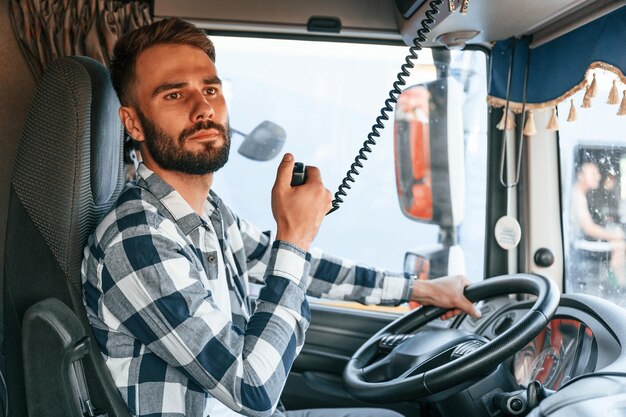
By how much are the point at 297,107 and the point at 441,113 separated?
20.3 inches

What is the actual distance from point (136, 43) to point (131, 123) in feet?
0.68

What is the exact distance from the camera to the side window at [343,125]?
2.41 metres

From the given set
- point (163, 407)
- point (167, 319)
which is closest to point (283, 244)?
point (167, 319)

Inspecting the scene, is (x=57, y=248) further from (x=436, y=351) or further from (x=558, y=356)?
(x=558, y=356)

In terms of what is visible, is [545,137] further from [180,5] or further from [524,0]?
[180,5]

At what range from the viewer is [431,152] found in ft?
8.14

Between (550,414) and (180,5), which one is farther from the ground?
(180,5)

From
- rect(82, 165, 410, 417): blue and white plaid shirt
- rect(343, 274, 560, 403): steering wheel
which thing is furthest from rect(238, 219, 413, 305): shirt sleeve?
rect(82, 165, 410, 417): blue and white plaid shirt

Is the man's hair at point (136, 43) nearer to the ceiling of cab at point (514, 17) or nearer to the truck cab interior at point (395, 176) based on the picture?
the truck cab interior at point (395, 176)

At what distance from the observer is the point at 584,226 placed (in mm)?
2227

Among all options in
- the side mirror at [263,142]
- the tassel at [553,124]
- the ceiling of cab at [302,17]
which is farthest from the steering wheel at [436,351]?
the side mirror at [263,142]

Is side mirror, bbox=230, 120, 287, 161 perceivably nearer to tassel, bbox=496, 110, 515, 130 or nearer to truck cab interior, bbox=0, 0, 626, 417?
truck cab interior, bbox=0, 0, 626, 417

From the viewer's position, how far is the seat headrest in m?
1.47

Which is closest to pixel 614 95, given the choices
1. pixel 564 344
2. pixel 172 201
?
pixel 564 344
